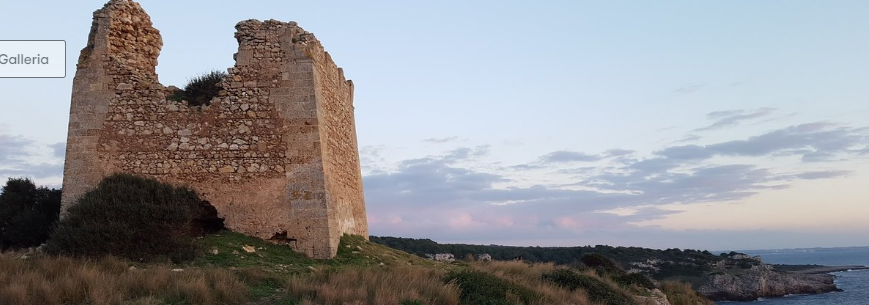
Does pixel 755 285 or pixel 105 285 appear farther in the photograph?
pixel 755 285

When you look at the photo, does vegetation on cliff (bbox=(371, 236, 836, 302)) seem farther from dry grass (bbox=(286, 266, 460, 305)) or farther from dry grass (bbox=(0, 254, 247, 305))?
dry grass (bbox=(0, 254, 247, 305))

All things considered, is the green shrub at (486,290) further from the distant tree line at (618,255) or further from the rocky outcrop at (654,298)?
the distant tree line at (618,255)

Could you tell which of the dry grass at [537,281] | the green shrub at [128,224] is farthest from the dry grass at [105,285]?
the dry grass at [537,281]

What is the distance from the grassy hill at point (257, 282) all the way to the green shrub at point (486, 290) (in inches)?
0.6

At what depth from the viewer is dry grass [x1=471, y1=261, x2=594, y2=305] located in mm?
11211

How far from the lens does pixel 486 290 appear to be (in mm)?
10125

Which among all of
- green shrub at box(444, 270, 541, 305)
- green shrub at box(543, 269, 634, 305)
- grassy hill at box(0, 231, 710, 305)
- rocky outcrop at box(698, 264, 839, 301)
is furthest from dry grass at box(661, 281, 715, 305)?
rocky outcrop at box(698, 264, 839, 301)

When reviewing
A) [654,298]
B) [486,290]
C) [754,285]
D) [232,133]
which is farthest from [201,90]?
[754,285]

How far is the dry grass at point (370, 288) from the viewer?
844 centimetres

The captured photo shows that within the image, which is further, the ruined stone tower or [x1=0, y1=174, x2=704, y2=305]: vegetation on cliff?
the ruined stone tower

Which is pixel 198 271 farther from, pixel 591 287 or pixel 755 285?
pixel 755 285

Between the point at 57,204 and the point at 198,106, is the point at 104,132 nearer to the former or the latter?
the point at 198,106

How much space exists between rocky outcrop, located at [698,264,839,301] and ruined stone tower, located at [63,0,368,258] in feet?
140

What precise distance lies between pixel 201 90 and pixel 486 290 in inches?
314
